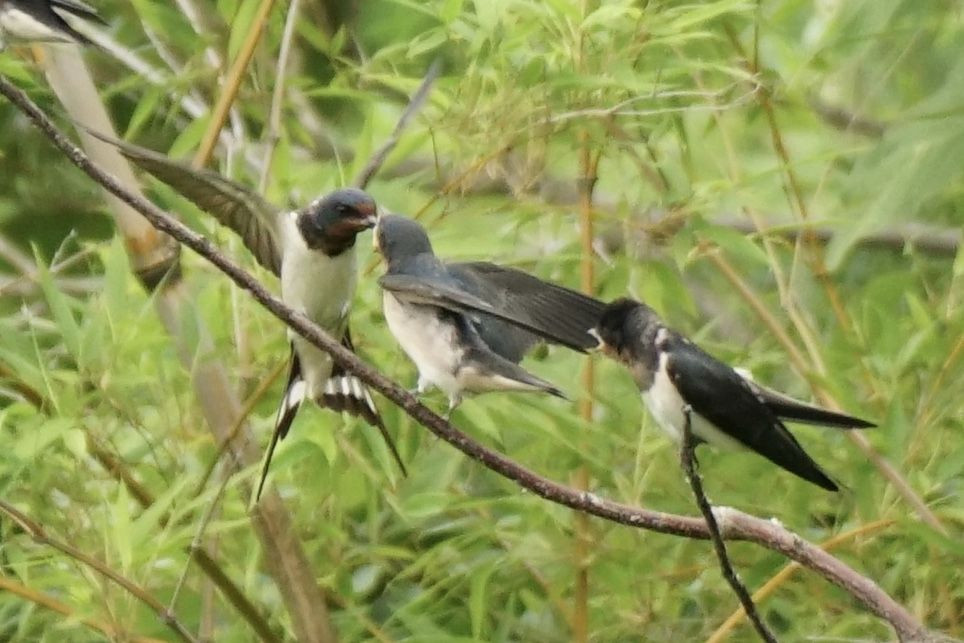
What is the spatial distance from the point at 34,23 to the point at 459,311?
588 mm

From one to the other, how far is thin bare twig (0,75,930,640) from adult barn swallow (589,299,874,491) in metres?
0.12

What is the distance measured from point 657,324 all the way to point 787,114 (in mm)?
707

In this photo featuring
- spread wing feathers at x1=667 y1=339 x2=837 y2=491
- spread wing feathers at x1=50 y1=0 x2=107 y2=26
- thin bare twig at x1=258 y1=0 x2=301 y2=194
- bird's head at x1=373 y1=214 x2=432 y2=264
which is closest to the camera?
spread wing feathers at x1=667 y1=339 x2=837 y2=491

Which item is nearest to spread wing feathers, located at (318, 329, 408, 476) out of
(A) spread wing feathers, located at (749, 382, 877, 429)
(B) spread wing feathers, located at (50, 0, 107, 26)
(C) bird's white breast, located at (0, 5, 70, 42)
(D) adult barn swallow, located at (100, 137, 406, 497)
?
(D) adult barn swallow, located at (100, 137, 406, 497)

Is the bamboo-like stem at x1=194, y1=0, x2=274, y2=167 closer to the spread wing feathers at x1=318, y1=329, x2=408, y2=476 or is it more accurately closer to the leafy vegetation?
the leafy vegetation

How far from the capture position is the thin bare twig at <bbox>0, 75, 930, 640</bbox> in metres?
1.04

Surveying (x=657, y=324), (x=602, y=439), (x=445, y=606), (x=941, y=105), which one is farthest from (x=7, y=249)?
(x=941, y=105)

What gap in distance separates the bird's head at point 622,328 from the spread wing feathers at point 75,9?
764 millimetres

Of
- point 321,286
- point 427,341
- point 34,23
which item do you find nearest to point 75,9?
point 34,23

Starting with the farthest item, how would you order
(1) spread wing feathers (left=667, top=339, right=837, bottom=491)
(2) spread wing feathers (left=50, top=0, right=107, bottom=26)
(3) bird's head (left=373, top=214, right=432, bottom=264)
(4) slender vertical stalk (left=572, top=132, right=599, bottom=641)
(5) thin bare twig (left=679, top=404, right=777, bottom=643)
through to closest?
(2) spread wing feathers (left=50, top=0, right=107, bottom=26)
(4) slender vertical stalk (left=572, top=132, right=599, bottom=641)
(3) bird's head (left=373, top=214, right=432, bottom=264)
(1) spread wing feathers (left=667, top=339, right=837, bottom=491)
(5) thin bare twig (left=679, top=404, right=777, bottom=643)

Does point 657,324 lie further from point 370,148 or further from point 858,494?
point 370,148

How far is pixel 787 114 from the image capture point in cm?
193

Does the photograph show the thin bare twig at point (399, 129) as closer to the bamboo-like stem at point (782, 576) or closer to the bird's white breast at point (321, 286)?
the bird's white breast at point (321, 286)

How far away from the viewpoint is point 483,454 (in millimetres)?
1066
